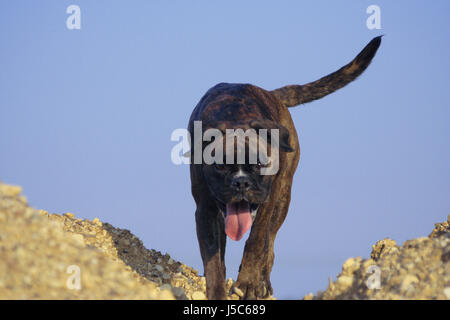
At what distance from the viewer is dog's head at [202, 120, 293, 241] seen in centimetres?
652

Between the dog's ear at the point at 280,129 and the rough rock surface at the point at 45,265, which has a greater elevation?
the dog's ear at the point at 280,129

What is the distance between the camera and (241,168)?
6.56 metres

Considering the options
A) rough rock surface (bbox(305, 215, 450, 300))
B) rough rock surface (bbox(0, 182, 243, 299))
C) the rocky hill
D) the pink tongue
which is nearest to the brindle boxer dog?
the pink tongue

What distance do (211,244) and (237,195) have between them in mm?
856

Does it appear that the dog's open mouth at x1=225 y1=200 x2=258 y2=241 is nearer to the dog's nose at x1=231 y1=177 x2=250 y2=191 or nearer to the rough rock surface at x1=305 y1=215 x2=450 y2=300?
the dog's nose at x1=231 y1=177 x2=250 y2=191

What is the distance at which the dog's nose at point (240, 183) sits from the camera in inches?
253

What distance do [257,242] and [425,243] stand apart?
187 centimetres

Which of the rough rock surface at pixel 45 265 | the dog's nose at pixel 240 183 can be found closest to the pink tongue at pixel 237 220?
the dog's nose at pixel 240 183

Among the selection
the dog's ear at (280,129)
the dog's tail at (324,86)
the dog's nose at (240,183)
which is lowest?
the dog's nose at (240,183)

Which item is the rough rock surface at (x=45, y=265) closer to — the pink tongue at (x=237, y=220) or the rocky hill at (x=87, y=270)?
the rocky hill at (x=87, y=270)
